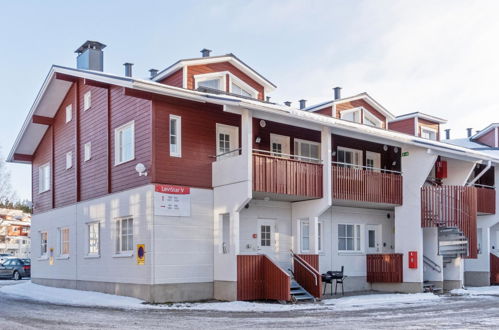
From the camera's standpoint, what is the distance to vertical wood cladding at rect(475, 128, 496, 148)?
123 feet

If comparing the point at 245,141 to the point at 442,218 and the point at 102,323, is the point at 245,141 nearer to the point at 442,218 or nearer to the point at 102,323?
the point at 102,323

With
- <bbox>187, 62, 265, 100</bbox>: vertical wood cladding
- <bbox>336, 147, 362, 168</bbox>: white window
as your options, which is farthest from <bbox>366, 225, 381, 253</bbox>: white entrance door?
<bbox>187, 62, 265, 100</bbox>: vertical wood cladding

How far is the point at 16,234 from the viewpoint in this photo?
70.7m

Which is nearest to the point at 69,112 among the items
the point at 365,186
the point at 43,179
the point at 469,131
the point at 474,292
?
the point at 43,179

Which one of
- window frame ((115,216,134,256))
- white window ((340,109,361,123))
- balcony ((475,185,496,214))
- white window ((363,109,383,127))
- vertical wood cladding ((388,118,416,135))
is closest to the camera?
window frame ((115,216,134,256))

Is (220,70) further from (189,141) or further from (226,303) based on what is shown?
(226,303)

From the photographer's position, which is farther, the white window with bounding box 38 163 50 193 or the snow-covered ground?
the white window with bounding box 38 163 50 193

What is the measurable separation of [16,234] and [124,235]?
179 ft

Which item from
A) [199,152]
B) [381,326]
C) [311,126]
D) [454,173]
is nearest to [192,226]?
[199,152]

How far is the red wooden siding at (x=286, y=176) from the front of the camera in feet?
64.4

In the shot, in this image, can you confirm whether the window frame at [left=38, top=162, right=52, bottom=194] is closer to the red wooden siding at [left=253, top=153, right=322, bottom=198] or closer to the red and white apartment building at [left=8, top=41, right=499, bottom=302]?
the red and white apartment building at [left=8, top=41, right=499, bottom=302]

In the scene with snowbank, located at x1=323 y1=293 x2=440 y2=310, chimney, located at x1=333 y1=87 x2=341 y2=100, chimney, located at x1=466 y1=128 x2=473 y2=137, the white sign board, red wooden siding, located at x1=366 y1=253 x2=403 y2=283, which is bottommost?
snowbank, located at x1=323 y1=293 x2=440 y2=310

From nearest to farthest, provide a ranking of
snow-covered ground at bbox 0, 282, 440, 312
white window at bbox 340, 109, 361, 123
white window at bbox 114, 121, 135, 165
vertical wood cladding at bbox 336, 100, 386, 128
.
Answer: snow-covered ground at bbox 0, 282, 440, 312 < white window at bbox 114, 121, 135, 165 < vertical wood cladding at bbox 336, 100, 386, 128 < white window at bbox 340, 109, 361, 123

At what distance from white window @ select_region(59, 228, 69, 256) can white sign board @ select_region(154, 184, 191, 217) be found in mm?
7781
